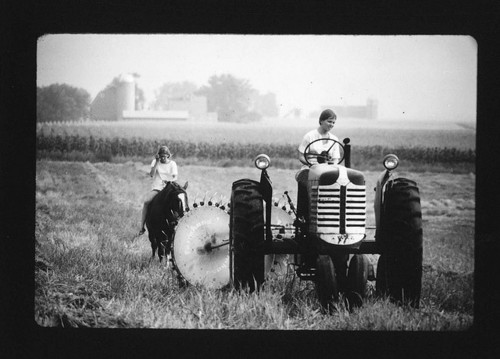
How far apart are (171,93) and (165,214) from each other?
120 cm

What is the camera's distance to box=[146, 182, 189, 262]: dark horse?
7.61 meters

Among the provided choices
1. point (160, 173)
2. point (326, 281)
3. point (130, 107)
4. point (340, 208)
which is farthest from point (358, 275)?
point (130, 107)

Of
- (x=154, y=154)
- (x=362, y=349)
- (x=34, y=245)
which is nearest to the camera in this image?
(x=362, y=349)

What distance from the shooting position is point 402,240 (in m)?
6.33

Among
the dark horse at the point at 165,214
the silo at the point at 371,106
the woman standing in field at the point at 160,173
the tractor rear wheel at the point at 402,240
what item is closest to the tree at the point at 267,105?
the silo at the point at 371,106

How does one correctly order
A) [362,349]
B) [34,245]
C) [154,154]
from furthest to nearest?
[154,154] < [34,245] < [362,349]

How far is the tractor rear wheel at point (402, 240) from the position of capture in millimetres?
6328

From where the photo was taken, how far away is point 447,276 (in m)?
7.08

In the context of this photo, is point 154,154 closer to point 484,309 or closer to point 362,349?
point 362,349

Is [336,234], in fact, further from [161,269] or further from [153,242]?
[153,242]

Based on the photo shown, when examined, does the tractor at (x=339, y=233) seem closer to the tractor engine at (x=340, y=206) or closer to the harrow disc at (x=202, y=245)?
the tractor engine at (x=340, y=206)
